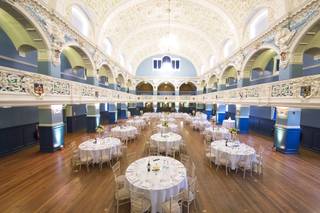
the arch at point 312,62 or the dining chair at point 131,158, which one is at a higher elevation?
the arch at point 312,62

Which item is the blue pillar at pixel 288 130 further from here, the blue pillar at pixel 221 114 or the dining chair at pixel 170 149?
the blue pillar at pixel 221 114

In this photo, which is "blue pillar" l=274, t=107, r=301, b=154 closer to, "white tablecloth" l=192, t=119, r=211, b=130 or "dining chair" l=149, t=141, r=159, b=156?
"white tablecloth" l=192, t=119, r=211, b=130

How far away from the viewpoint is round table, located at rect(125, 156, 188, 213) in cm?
374

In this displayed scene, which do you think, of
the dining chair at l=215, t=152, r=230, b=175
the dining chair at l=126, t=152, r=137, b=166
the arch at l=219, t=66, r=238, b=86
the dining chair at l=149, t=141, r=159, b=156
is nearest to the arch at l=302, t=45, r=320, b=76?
the arch at l=219, t=66, r=238, b=86

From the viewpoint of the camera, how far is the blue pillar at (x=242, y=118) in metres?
13.9

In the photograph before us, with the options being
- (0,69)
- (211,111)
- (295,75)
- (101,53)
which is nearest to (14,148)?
(0,69)

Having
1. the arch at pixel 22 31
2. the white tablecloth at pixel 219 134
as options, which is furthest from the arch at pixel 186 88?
the arch at pixel 22 31

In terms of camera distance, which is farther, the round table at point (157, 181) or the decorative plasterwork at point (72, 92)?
the decorative plasterwork at point (72, 92)

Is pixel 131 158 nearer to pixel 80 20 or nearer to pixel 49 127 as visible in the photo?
pixel 49 127

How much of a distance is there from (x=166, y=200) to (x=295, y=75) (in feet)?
31.1

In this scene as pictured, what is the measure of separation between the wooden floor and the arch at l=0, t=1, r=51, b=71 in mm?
5847

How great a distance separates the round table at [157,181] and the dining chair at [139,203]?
10 cm

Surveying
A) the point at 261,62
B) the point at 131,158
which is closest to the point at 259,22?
the point at 261,62

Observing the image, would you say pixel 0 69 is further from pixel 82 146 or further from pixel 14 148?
pixel 14 148
